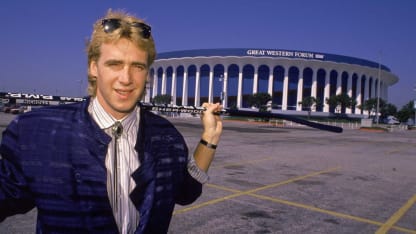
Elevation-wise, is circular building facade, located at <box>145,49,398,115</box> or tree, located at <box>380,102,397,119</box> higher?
circular building facade, located at <box>145,49,398,115</box>

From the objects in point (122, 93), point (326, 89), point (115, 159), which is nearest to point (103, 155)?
point (115, 159)

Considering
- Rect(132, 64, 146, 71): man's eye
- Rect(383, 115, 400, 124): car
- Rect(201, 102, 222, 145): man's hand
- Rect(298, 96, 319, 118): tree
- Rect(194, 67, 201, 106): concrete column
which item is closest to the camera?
Rect(132, 64, 146, 71): man's eye

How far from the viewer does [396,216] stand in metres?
6.30

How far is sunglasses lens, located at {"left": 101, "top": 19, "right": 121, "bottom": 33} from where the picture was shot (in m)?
1.62

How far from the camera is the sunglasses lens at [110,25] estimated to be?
5.31 ft

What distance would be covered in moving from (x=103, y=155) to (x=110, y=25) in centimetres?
62

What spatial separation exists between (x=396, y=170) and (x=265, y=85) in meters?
64.6

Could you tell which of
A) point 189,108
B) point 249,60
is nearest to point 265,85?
point 249,60

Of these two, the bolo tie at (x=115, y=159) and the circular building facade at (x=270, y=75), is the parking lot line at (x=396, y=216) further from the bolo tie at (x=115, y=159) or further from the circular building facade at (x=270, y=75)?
the circular building facade at (x=270, y=75)

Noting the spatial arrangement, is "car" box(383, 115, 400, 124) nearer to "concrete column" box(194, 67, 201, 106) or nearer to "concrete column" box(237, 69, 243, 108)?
"concrete column" box(237, 69, 243, 108)

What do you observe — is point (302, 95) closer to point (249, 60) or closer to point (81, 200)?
point (249, 60)

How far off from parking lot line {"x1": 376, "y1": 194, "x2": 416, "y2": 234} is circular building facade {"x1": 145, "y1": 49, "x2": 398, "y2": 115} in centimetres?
6373

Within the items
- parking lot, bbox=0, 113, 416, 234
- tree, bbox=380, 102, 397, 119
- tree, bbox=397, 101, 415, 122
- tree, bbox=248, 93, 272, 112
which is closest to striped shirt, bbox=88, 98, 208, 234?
parking lot, bbox=0, 113, 416, 234

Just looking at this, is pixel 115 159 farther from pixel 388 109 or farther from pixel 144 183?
pixel 388 109
